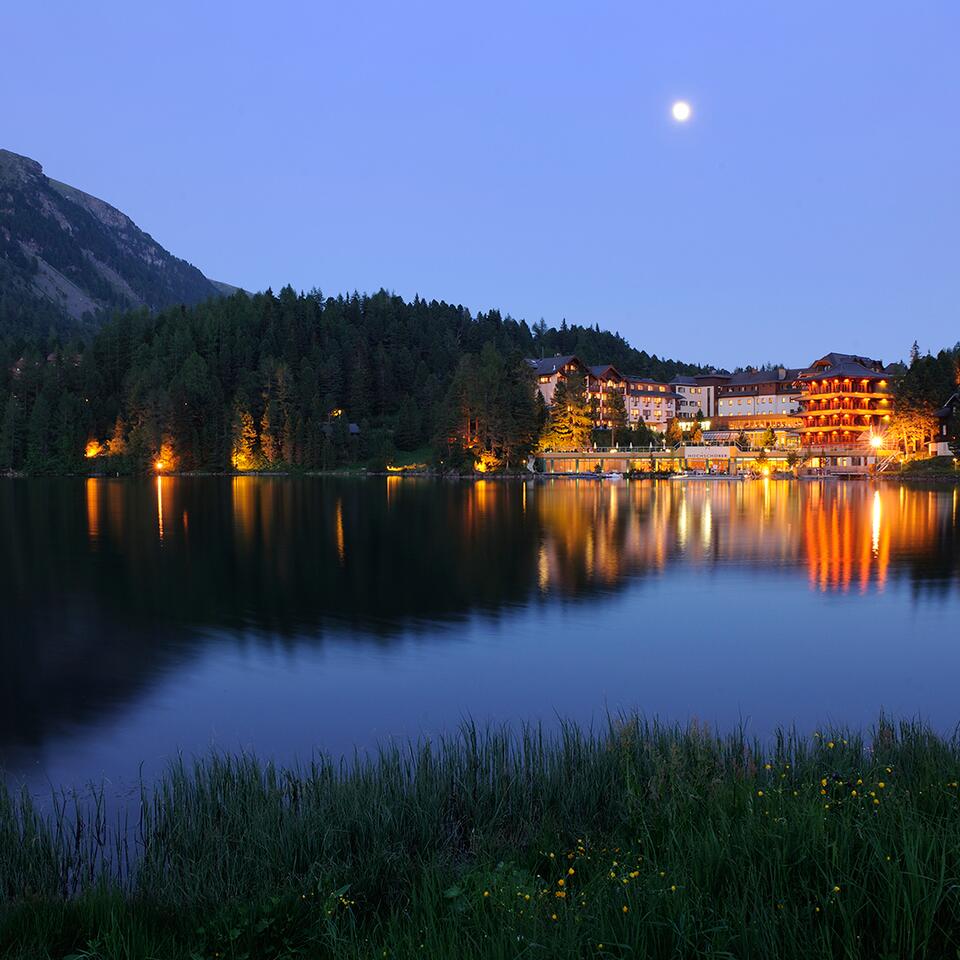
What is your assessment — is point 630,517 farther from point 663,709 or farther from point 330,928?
point 330,928

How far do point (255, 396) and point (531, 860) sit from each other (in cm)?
15765

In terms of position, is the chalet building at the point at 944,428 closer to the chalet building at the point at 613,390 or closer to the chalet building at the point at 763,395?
the chalet building at the point at 613,390

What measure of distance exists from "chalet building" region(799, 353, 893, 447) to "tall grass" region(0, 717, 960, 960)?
128160mm

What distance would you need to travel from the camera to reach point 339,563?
33.6m

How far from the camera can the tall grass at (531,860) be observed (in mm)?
5207

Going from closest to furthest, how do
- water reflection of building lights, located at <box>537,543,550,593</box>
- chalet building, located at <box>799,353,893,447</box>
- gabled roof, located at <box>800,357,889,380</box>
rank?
water reflection of building lights, located at <box>537,543,550,593</box>
chalet building, located at <box>799,353,893,447</box>
gabled roof, located at <box>800,357,889,380</box>

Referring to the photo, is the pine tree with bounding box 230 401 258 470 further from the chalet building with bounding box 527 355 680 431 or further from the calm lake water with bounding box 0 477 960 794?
the calm lake water with bounding box 0 477 960 794

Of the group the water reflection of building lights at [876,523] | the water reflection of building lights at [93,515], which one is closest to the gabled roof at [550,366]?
the water reflection of building lights at [876,523]

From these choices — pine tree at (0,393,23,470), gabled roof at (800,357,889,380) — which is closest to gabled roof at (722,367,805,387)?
gabled roof at (800,357,889,380)

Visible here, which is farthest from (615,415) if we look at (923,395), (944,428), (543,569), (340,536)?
(543,569)

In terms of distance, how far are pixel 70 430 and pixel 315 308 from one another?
217ft

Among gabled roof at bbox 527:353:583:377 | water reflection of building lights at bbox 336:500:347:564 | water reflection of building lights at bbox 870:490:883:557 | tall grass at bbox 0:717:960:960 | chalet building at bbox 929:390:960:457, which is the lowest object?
water reflection of building lights at bbox 870:490:883:557

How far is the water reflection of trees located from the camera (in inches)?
784

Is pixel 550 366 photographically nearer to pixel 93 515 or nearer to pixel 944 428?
pixel 944 428
